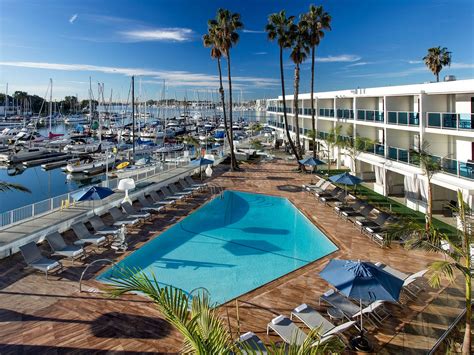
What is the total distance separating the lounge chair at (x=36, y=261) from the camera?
12094 mm

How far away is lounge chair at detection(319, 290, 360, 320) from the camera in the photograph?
9641 millimetres

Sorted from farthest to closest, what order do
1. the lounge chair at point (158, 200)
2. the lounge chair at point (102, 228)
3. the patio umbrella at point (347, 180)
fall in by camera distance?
1. the lounge chair at point (158, 200)
2. the patio umbrella at point (347, 180)
3. the lounge chair at point (102, 228)

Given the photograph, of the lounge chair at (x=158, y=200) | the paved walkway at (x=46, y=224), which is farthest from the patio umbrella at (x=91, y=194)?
the lounge chair at (x=158, y=200)

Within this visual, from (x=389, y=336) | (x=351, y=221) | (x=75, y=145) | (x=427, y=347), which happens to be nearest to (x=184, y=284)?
(x=389, y=336)

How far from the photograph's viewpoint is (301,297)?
1091 cm

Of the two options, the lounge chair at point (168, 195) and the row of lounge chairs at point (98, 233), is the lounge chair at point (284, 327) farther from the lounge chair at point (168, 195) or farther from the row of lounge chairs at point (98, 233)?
the lounge chair at point (168, 195)

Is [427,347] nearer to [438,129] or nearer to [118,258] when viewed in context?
[118,258]

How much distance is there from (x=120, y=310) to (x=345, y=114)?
27242mm

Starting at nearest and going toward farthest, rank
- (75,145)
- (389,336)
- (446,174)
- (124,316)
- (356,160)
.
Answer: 1. (389,336)
2. (124,316)
3. (446,174)
4. (356,160)
5. (75,145)

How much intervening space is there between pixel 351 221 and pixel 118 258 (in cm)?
1159

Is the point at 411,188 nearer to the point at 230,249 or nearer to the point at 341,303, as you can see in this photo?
the point at 230,249

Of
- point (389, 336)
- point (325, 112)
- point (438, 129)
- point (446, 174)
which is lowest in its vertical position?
point (389, 336)

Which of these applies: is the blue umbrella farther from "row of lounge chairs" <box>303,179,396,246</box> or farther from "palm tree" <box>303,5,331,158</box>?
"palm tree" <box>303,5,331,158</box>

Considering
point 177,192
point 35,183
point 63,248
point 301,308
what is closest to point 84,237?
point 63,248
